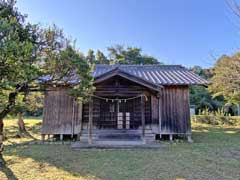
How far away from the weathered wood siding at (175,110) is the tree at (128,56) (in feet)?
76.5

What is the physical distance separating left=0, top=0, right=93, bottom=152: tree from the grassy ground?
1.49 m

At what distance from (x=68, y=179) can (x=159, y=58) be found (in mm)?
35130

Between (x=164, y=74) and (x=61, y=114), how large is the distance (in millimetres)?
7012

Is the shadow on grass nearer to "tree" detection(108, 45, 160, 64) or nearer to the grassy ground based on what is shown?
the grassy ground

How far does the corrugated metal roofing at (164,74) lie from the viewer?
34.1 feet

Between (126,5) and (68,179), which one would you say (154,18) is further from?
(68,179)

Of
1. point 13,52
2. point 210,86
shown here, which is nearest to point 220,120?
point 210,86

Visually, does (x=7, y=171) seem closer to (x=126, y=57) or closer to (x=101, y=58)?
(x=101, y=58)

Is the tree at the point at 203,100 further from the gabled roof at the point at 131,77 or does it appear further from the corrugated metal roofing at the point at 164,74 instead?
the gabled roof at the point at 131,77

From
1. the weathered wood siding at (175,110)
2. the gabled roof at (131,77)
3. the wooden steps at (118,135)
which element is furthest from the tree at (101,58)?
the gabled roof at (131,77)

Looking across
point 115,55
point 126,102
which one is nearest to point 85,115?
point 126,102

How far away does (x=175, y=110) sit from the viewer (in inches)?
421

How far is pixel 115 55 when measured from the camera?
1473 inches

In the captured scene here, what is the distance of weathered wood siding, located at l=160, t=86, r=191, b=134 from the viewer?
1048 cm
